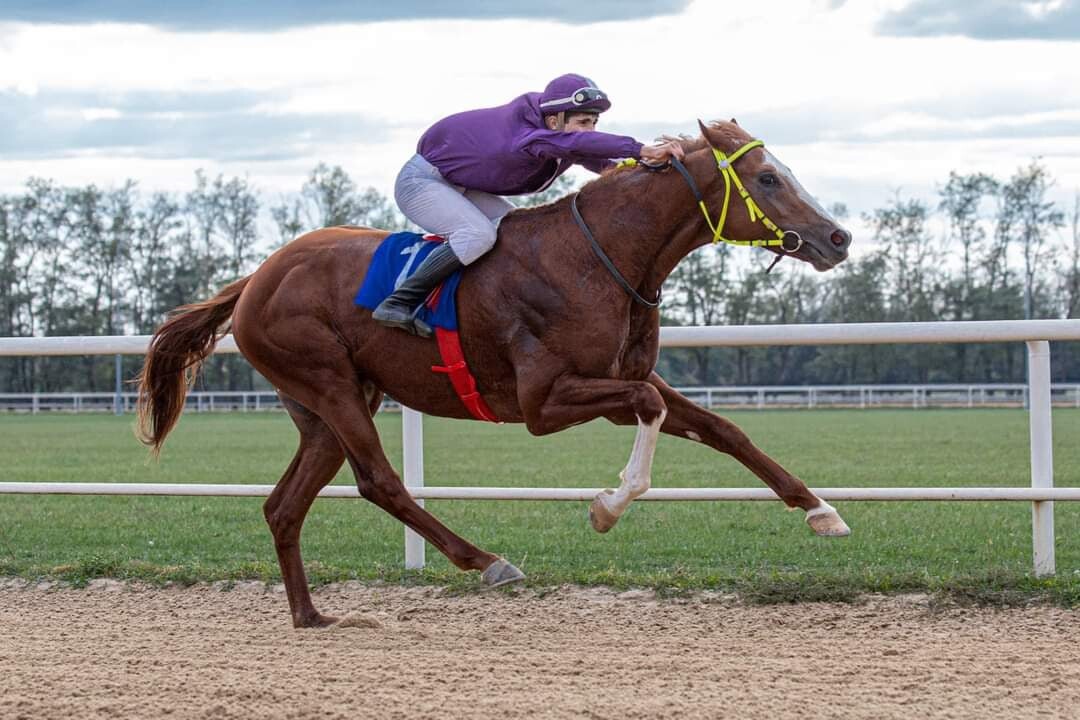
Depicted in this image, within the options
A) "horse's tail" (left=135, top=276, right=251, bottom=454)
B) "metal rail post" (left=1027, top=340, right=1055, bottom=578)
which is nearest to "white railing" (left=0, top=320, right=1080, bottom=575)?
"metal rail post" (left=1027, top=340, right=1055, bottom=578)

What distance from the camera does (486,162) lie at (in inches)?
231

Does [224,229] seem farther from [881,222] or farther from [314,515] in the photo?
[314,515]

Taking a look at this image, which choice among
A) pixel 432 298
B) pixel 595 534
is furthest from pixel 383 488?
pixel 595 534

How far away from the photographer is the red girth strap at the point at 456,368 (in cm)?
579

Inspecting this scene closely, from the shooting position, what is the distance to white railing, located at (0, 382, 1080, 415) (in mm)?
44344

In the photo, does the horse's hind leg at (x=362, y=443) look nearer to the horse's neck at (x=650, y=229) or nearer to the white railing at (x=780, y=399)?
the horse's neck at (x=650, y=229)

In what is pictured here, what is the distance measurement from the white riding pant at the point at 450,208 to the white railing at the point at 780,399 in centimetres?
3653

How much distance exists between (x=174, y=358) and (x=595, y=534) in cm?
398

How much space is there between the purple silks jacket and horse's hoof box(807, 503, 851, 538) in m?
1.66

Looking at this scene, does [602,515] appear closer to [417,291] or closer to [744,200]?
[417,291]

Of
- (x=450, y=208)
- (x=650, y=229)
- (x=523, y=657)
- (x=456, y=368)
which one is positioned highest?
(x=450, y=208)

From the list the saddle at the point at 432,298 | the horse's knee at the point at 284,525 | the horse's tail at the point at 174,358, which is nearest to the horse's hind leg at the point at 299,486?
the horse's knee at the point at 284,525

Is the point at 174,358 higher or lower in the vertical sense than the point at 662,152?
lower

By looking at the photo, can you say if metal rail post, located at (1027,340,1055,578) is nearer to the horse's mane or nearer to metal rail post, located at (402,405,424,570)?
the horse's mane
